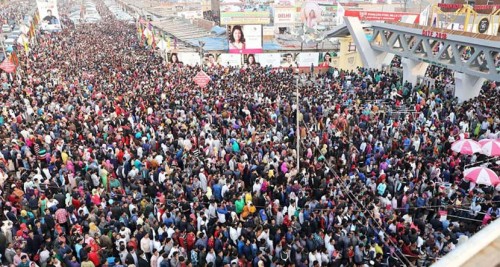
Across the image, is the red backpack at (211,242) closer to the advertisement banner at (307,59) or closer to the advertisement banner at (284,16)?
the advertisement banner at (307,59)

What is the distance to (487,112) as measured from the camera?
14.0 metres

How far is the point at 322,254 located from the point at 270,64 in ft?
75.8

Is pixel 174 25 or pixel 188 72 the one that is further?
pixel 174 25

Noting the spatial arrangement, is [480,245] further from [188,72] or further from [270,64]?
[270,64]

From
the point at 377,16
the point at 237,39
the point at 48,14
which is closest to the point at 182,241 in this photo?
the point at 377,16

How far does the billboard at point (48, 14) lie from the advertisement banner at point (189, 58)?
2125 cm

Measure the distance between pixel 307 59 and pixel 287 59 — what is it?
5.00 ft

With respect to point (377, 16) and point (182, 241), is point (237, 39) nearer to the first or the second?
point (377, 16)

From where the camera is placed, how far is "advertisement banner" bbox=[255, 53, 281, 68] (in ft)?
97.0

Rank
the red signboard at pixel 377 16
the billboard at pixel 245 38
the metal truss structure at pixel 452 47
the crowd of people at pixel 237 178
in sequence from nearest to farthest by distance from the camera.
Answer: the crowd of people at pixel 237 178, the metal truss structure at pixel 452 47, the red signboard at pixel 377 16, the billboard at pixel 245 38

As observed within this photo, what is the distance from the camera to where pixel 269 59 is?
2973 centimetres

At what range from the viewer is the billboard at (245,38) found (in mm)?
29219

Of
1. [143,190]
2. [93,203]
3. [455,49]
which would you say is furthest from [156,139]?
[455,49]

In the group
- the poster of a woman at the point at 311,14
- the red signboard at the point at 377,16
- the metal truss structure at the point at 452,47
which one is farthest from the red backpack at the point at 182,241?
the poster of a woman at the point at 311,14
